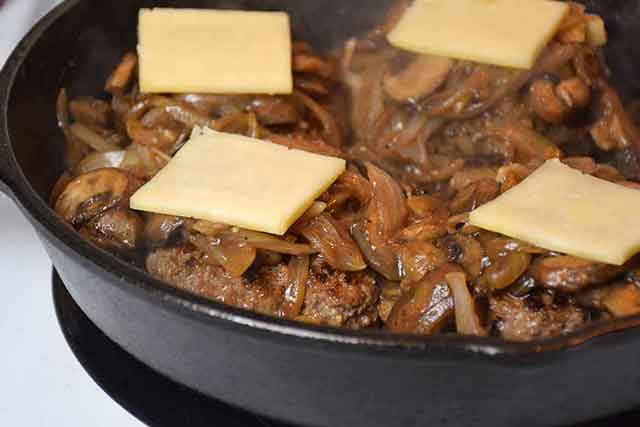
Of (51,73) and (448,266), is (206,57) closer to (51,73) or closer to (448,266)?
(51,73)

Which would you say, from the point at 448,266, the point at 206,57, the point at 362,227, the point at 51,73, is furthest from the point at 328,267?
the point at 51,73

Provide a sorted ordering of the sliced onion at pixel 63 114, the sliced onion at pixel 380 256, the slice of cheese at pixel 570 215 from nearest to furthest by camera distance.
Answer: the slice of cheese at pixel 570 215 → the sliced onion at pixel 380 256 → the sliced onion at pixel 63 114

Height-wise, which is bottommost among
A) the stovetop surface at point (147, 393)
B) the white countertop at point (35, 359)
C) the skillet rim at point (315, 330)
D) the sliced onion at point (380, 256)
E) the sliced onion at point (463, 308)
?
the white countertop at point (35, 359)

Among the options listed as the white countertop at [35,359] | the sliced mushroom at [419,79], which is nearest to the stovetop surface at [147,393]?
the white countertop at [35,359]

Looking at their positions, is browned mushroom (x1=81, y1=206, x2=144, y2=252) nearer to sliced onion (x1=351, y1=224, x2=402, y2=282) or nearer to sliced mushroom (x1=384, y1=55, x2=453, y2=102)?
sliced onion (x1=351, y1=224, x2=402, y2=282)

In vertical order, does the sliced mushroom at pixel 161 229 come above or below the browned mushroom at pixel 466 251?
above

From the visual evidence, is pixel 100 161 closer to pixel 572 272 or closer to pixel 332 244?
pixel 332 244

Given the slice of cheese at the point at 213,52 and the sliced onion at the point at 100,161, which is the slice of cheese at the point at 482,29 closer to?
the slice of cheese at the point at 213,52
